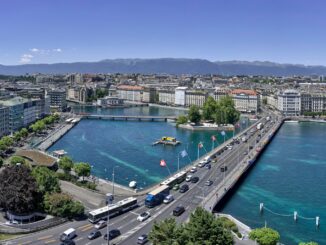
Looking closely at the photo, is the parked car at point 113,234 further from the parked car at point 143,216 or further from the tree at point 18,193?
the tree at point 18,193

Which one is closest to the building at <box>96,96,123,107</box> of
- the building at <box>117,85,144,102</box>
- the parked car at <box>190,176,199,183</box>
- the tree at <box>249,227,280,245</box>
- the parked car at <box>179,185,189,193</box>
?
the building at <box>117,85,144,102</box>

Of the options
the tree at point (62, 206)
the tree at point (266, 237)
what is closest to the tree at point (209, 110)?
the tree at point (62, 206)

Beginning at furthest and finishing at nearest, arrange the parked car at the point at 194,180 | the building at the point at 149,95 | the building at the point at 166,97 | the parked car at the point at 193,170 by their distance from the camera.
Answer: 1. the building at the point at 149,95
2. the building at the point at 166,97
3. the parked car at the point at 193,170
4. the parked car at the point at 194,180

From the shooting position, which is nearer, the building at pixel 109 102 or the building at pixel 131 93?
the building at pixel 109 102

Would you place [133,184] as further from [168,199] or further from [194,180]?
[168,199]

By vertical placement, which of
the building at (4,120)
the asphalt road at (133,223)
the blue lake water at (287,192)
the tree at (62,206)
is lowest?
the blue lake water at (287,192)

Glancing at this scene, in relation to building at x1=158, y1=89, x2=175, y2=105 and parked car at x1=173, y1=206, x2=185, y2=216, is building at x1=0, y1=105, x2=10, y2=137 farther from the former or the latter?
building at x1=158, y1=89, x2=175, y2=105

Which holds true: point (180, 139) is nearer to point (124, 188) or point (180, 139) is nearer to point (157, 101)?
point (124, 188)
